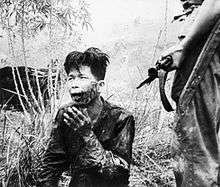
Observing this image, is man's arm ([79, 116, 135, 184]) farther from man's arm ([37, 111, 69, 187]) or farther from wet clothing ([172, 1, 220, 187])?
wet clothing ([172, 1, 220, 187])

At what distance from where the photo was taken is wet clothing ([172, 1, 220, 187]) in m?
2.27

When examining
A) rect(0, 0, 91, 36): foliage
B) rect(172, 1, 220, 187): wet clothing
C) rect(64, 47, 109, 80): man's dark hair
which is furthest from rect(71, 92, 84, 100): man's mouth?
rect(0, 0, 91, 36): foliage

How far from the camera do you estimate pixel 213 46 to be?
2.34 meters

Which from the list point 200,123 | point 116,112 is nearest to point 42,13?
point 116,112

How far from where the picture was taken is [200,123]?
232 centimetres

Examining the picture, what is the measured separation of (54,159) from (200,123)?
1.08 metres

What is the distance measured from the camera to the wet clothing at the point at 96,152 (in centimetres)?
270

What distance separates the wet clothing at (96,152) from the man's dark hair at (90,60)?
0.24 m

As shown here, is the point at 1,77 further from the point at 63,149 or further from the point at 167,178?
the point at 63,149

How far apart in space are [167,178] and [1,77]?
11.7 ft

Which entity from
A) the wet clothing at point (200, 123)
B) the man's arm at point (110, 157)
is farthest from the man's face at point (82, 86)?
the wet clothing at point (200, 123)

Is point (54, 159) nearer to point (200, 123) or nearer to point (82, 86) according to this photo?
point (82, 86)

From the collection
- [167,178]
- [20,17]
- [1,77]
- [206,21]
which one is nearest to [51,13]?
[20,17]

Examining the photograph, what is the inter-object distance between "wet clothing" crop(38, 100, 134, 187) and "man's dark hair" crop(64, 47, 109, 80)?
0.78ft
